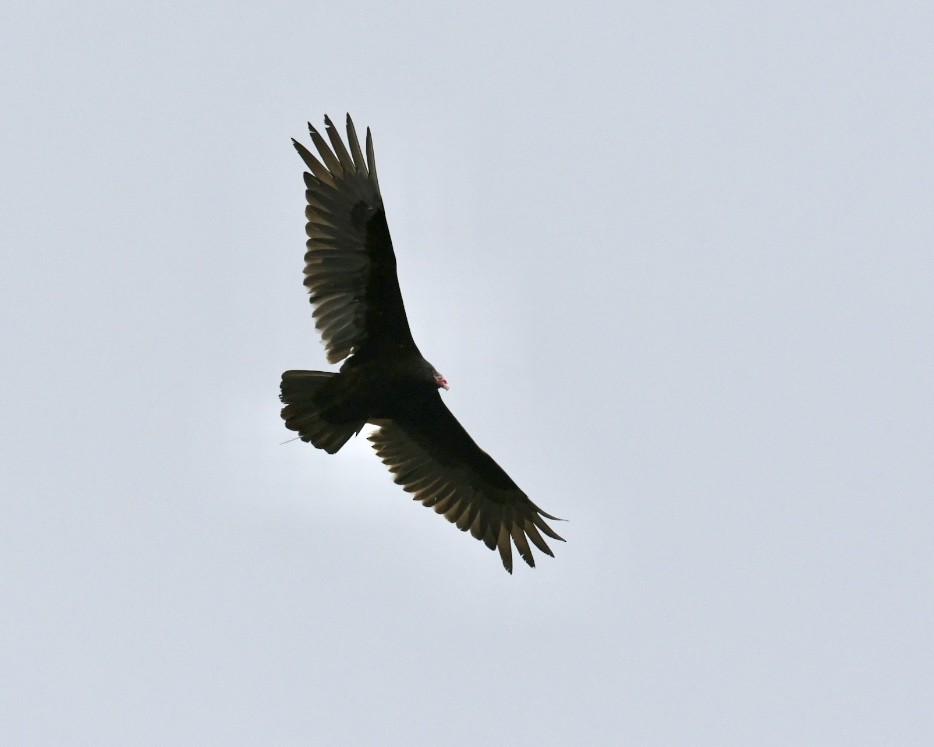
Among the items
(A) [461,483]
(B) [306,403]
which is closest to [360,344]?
(B) [306,403]

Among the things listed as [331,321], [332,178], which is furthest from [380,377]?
[332,178]

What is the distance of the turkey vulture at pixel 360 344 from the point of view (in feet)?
44.9

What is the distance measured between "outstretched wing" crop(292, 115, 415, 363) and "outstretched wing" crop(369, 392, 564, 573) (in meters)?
1.32

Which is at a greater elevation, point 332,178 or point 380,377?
point 332,178

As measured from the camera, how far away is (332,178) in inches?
540

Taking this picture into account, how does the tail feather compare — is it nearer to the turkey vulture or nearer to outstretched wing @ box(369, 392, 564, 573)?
the turkey vulture

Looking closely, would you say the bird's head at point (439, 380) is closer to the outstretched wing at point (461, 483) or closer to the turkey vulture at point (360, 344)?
the turkey vulture at point (360, 344)

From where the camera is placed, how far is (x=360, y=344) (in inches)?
560

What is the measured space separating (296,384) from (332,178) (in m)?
1.95

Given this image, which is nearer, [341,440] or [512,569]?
[341,440]

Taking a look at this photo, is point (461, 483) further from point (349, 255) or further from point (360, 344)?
point (349, 255)

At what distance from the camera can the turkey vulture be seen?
539 inches

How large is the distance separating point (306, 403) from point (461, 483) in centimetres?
230

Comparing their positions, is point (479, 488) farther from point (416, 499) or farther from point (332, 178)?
point (332, 178)
